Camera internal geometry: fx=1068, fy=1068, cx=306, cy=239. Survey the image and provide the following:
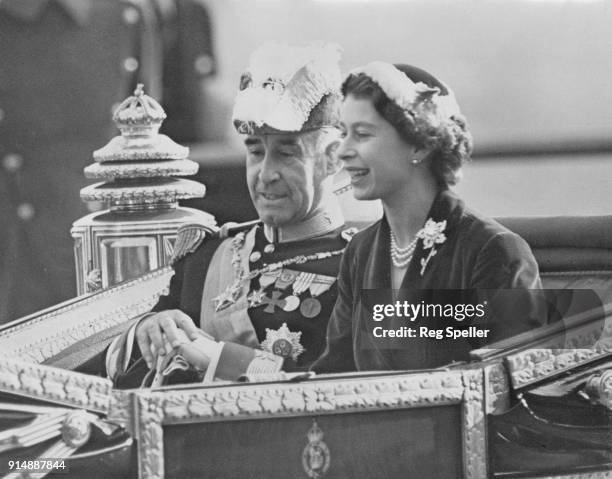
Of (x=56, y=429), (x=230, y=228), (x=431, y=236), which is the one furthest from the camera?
(x=230, y=228)

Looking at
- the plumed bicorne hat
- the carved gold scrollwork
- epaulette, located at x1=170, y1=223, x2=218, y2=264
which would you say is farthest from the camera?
epaulette, located at x1=170, y1=223, x2=218, y2=264

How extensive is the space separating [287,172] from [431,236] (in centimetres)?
37

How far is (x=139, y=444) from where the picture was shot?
7.74ft

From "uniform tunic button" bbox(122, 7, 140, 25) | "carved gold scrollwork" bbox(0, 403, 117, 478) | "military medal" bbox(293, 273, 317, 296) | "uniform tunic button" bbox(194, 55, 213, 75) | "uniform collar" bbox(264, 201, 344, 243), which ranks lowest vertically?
"carved gold scrollwork" bbox(0, 403, 117, 478)

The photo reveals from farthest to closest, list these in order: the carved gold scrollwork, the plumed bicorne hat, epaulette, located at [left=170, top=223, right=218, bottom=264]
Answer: epaulette, located at [left=170, top=223, right=218, bottom=264]
the plumed bicorne hat
the carved gold scrollwork

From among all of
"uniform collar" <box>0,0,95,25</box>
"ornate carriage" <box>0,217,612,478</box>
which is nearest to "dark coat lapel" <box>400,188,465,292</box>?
"ornate carriage" <box>0,217,612,478</box>

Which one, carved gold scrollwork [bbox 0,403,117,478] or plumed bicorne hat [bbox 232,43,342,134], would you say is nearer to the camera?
carved gold scrollwork [bbox 0,403,117,478]

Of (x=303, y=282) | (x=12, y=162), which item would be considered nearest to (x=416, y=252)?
(x=303, y=282)

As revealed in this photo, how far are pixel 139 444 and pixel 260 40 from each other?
967 mm

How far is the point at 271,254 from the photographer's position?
101 inches

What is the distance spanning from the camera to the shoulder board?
8.30 feet

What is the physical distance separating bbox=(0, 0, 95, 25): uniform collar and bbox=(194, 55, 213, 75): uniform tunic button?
0.92ft

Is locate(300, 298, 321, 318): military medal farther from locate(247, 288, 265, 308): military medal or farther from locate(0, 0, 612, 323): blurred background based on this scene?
locate(0, 0, 612, 323): blurred background

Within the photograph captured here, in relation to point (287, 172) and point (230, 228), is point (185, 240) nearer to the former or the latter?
point (230, 228)
